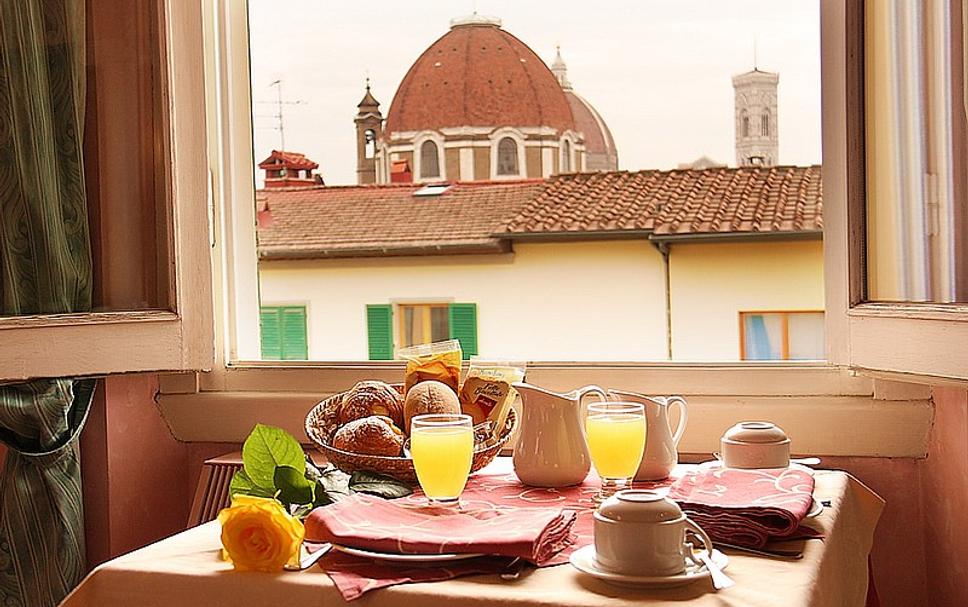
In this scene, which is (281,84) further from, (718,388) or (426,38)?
(718,388)

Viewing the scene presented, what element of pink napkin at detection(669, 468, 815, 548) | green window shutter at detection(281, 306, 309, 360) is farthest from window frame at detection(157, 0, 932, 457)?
pink napkin at detection(669, 468, 815, 548)

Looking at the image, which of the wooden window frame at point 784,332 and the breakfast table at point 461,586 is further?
the wooden window frame at point 784,332

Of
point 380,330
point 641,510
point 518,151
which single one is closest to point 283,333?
point 380,330

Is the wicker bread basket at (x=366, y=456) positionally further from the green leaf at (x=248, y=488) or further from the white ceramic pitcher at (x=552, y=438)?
the green leaf at (x=248, y=488)

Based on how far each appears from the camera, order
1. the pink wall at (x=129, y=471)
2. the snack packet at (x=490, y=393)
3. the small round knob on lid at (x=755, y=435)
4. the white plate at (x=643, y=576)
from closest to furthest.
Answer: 1. the white plate at (x=643, y=576)
2. the small round knob on lid at (x=755, y=435)
3. the snack packet at (x=490, y=393)
4. the pink wall at (x=129, y=471)

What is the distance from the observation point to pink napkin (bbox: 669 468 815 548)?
1.34m

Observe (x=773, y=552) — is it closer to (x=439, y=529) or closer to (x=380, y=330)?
(x=439, y=529)

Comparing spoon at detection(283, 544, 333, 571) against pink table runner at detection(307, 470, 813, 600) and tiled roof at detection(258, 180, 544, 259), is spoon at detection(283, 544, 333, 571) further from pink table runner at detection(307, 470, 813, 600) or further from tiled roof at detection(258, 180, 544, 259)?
tiled roof at detection(258, 180, 544, 259)

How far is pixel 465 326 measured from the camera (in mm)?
2637

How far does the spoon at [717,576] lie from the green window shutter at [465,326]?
4.17 feet

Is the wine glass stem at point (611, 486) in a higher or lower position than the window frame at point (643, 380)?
lower

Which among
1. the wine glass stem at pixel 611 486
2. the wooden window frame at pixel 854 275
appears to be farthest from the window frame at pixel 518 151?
the wine glass stem at pixel 611 486

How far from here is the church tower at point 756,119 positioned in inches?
91.9

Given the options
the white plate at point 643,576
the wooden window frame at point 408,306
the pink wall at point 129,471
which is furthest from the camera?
the wooden window frame at point 408,306
